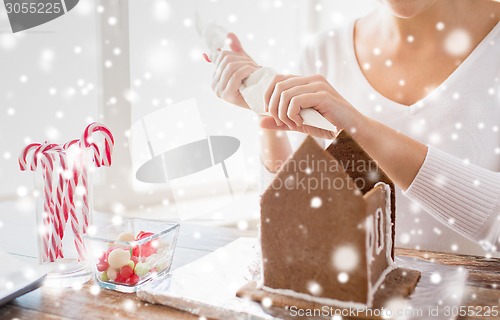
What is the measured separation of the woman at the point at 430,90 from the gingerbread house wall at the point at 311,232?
329 mm

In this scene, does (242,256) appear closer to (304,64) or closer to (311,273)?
(311,273)

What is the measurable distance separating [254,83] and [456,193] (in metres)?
0.45

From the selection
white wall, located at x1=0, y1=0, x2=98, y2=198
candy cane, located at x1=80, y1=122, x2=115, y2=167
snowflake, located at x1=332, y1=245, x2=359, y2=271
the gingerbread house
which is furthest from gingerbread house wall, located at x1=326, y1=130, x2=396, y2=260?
white wall, located at x1=0, y1=0, x2=98, y2=198

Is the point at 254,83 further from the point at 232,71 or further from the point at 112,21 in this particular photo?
the point at 112,21

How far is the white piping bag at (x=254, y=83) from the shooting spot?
0.85 metres

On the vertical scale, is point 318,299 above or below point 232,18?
below

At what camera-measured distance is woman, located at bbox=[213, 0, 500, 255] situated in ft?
3.17

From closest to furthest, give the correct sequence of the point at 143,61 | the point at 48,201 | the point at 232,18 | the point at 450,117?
the point at 48,201
the point at 450,117
the point at 143,61
the point at 232,18

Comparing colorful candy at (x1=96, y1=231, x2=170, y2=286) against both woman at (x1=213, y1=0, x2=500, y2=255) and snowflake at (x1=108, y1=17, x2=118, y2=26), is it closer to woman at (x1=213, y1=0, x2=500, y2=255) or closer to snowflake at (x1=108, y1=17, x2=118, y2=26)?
woman at (x1=213, y1=0, x2=500, y2=255)

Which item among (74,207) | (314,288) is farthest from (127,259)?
(314,288)

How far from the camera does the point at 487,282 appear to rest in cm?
78

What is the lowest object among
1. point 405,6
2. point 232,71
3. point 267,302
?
point 267,302

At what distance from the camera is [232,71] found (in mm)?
997

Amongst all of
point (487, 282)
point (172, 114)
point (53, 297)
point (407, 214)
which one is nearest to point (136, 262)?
point (53, 297)
